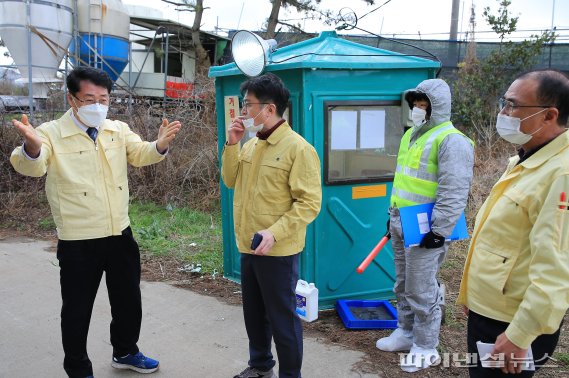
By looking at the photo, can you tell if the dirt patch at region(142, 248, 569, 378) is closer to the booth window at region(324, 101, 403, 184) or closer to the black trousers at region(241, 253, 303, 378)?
the black trousers at region(241, 253, 303, 378)

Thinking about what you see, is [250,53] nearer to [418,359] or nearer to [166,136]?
[166,136]

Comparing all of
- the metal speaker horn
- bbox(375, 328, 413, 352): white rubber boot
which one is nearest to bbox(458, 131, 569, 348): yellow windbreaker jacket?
bbox(375, 328, 413, 352): white rubber boot

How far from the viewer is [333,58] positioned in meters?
3.77

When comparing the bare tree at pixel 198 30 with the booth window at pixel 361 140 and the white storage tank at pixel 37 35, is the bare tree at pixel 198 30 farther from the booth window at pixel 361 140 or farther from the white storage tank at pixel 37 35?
the booth window at pixel 361 140

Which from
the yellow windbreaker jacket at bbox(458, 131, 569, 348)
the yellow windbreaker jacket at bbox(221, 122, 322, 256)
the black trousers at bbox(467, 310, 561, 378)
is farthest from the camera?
the yellow windbreaker jacket at bbox(221, 122, 322, 256)

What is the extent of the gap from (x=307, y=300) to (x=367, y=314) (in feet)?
1.76

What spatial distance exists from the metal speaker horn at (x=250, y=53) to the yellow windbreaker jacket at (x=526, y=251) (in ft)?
7.50

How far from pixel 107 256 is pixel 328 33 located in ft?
8.50

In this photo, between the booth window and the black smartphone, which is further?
the booth window

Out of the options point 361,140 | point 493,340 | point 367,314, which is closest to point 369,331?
point 367,314

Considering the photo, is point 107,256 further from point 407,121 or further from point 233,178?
point 407,121

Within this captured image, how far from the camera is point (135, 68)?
51.9 ft

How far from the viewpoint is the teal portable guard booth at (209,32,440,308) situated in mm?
3768

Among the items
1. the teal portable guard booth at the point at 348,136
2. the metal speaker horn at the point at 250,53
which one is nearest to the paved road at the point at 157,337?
the teal portable guard booth at the point at 348,136
